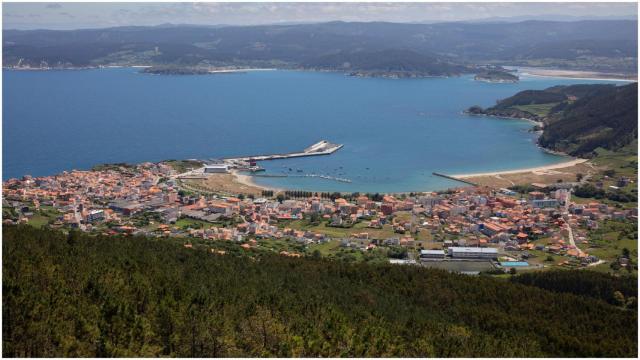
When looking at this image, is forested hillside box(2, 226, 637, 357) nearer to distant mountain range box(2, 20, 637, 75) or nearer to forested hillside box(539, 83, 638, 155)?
forested hillside box(539, 83, 638, 155)

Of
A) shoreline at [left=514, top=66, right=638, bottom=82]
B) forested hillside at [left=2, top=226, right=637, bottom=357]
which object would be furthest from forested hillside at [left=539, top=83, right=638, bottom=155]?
shoreline at [left=514, top=66, right=638, bottom=82]

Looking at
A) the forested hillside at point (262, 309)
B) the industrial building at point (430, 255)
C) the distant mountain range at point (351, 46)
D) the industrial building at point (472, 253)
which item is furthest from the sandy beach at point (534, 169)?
the distant mountain range at point (351, 46)

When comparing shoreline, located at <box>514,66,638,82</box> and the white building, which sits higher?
shoreline, located at <box>514,66,638,82</box>

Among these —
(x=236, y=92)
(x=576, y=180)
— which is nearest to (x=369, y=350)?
(x=576, y=180)

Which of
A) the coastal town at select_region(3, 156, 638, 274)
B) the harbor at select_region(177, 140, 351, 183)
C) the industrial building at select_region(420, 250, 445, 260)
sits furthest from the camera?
the harbor at select_region(177, 140, 351, 183)

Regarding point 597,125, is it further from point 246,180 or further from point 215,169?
point 215,169

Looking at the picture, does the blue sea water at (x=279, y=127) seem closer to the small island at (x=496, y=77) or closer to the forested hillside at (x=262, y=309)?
the small island at (x=496, y=77)
